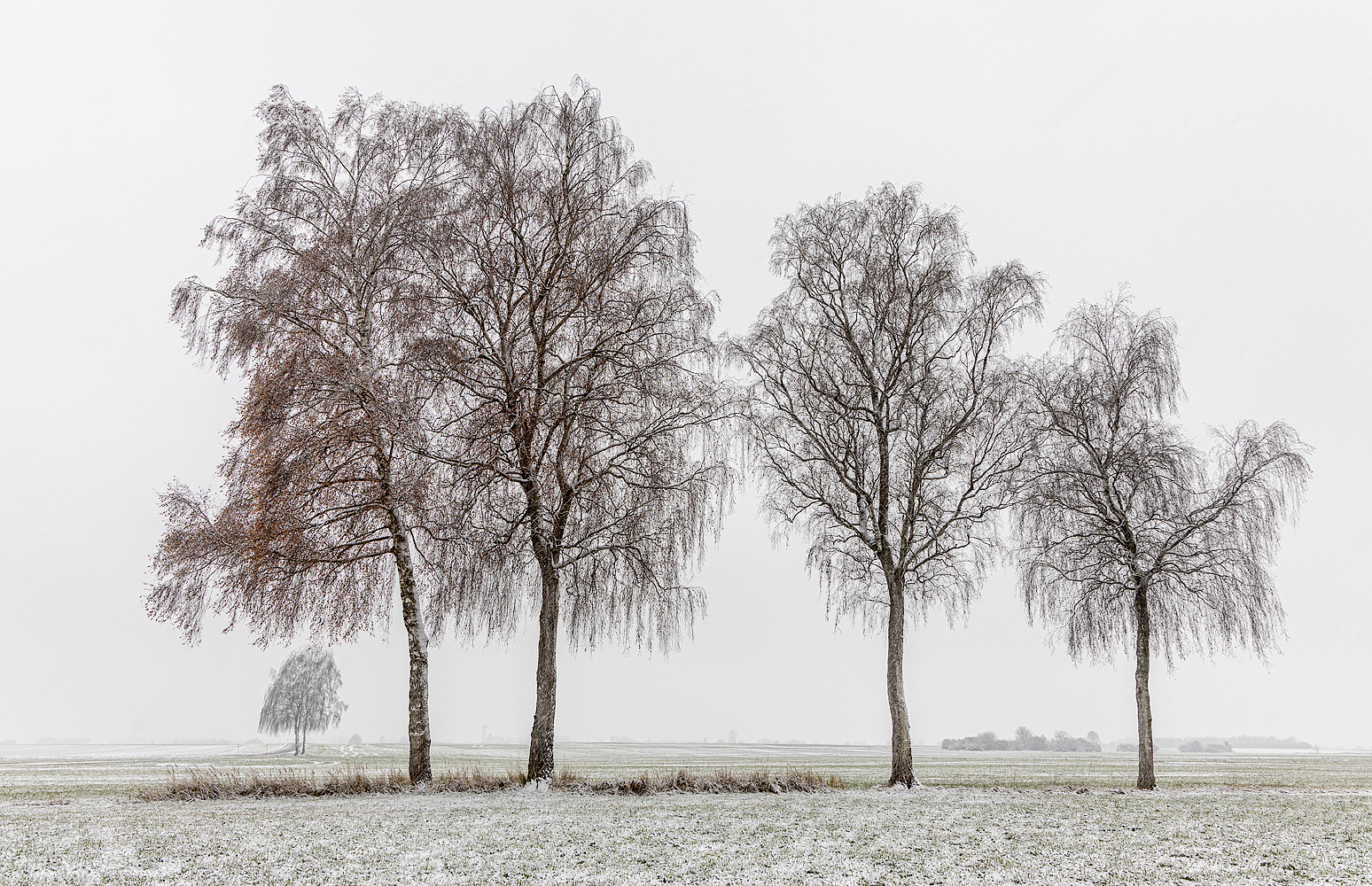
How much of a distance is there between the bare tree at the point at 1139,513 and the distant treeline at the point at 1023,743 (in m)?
70.9

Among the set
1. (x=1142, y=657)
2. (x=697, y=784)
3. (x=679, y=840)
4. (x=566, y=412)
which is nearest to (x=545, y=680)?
(x=697, y=784)

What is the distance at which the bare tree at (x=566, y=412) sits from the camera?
19188 millimetres

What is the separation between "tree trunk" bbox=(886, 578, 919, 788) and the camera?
21547 millimetres

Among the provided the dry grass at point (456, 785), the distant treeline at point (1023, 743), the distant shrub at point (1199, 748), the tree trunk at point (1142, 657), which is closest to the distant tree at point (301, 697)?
the dry grass at point (456, 785)

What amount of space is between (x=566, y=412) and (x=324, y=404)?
18.1 feet

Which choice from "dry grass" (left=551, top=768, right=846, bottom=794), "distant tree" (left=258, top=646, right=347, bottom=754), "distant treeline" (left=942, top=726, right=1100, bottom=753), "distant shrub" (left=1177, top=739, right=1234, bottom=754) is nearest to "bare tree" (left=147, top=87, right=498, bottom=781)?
"dry grass" (left=551, top=768, right=846, bottom=794)

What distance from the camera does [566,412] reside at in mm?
19016

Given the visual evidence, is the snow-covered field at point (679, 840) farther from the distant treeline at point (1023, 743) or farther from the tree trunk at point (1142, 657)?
the distant treeline at point (1023, 743)

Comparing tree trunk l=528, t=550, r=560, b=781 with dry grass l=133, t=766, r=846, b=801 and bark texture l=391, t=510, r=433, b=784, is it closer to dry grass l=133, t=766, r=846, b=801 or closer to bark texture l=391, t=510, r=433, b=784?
dry grass l=133, t=766, r=846, b=801

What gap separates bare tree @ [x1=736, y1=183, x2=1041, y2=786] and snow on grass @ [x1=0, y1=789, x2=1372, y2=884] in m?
7.95

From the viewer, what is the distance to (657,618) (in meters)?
19.6

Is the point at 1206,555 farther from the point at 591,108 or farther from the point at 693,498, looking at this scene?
the point at 591,108

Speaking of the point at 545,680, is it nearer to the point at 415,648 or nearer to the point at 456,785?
the point at 456,785

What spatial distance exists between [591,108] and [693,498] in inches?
425
